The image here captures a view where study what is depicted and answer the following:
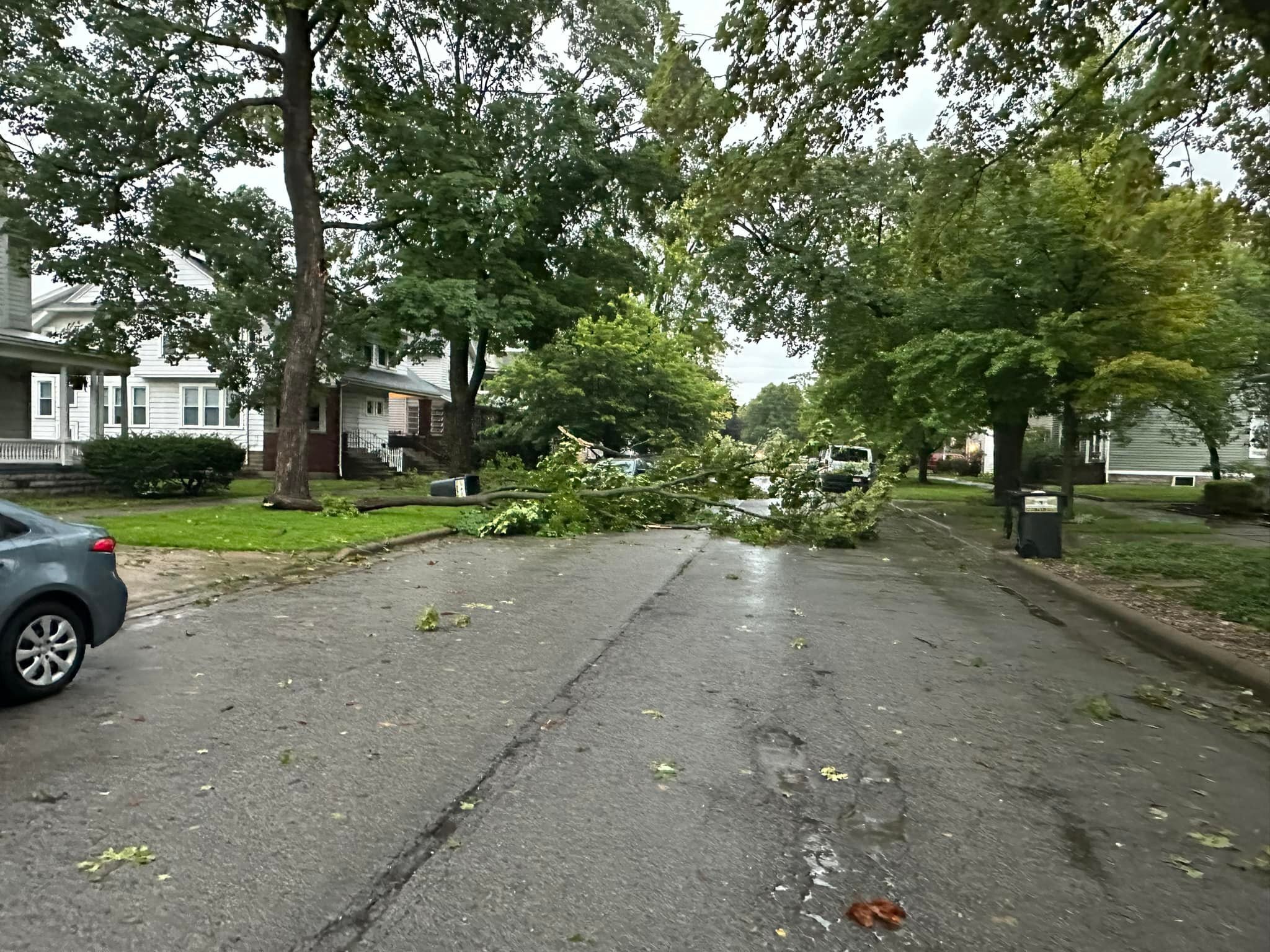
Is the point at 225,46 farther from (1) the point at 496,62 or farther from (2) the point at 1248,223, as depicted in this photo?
(2) the point at 1248,223

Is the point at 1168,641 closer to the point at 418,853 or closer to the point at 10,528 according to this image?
the point at 418,853

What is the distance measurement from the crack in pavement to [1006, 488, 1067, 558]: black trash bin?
10.7 meters

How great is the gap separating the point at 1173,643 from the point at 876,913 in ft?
20.7

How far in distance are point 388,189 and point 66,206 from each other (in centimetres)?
641

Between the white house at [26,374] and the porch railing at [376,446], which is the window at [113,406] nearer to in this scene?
the porch railing at [376,446]

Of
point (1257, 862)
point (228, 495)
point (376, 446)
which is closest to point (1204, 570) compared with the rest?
point (1257, 862)

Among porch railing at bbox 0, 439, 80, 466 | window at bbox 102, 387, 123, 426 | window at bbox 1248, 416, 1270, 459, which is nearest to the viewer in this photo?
porch railing at bbox 0, 439, 80, 466

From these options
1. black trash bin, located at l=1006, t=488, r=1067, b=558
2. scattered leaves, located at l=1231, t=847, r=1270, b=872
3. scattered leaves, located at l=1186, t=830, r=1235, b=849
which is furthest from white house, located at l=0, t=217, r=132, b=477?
scattered leaves, located at l=1231, t=847, r=1270, b=872

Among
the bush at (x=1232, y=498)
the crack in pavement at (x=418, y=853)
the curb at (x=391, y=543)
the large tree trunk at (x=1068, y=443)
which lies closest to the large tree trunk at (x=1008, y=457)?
the large tree trunk at (x=1068, y=443)

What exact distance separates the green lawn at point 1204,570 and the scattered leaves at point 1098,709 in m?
3.65

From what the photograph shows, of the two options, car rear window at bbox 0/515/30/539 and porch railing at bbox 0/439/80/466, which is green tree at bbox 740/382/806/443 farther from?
car rear window at bbox 0/515/30/539

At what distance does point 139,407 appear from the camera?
1400 inches

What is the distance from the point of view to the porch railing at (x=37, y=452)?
70.2 feet

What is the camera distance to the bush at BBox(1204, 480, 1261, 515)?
2448 cm
